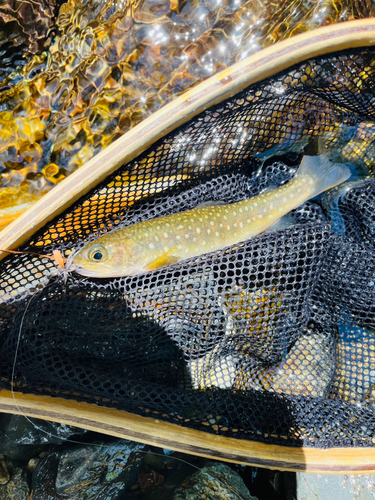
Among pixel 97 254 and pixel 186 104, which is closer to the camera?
pixel 186 104

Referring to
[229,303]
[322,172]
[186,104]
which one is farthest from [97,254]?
[322,172]

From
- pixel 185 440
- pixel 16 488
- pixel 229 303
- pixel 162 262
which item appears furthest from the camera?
pixel 16 488

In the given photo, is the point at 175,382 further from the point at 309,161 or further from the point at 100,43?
the point at 100,43

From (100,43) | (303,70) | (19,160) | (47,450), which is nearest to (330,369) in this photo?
A: (303,70)

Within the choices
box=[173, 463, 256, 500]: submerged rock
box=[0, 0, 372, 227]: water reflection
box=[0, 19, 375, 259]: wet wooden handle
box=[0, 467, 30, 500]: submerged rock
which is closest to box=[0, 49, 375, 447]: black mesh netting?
box=[0, 19, 375, 259]: wet wooden handle

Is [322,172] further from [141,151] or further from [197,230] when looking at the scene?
[141,151]

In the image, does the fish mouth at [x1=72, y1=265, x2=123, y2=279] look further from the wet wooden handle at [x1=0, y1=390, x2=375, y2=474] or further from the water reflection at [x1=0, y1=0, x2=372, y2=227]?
the water reflection at [x1=0, y1=0, x2=372, y2=227]
